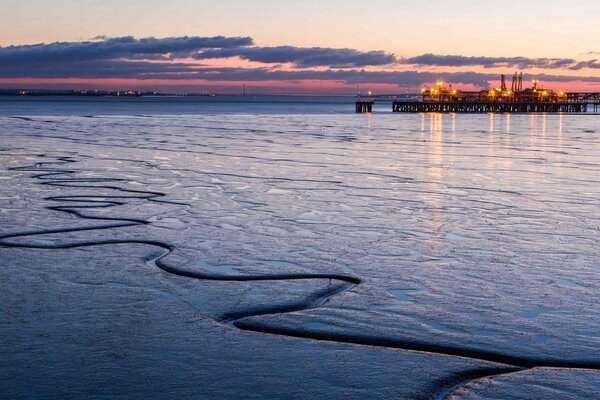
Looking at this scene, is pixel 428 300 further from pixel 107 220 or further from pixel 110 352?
pixel 107 220

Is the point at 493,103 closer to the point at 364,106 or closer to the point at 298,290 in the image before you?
the point at 364,106

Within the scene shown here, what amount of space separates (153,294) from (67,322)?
0.92 m

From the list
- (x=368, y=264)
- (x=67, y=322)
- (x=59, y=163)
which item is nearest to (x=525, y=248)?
(x=368, y=264)

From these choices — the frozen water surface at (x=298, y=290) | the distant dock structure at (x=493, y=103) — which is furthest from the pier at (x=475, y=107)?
the frozen water surface at (x=298, y=290)

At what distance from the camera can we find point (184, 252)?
7785mm

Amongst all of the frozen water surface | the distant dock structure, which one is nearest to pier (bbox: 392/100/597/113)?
the distant dock structure

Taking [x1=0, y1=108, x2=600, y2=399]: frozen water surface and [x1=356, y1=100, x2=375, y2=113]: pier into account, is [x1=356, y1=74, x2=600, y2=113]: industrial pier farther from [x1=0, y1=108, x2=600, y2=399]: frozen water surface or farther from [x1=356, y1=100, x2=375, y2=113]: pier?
[x1=0, y1=108, x2=600, y2=399]: frozen water surface

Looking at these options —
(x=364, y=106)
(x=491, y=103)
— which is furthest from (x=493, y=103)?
(x=364, y=106)

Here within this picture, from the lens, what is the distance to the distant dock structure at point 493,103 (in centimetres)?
11050

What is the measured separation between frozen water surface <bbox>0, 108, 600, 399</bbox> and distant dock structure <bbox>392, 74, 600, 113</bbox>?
97.8 m

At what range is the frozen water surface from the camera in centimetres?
440

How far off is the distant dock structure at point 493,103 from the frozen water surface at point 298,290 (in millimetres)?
97782

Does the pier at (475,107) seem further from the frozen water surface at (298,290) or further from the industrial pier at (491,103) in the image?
the frozen water surface at (298,290)

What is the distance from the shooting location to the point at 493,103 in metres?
114
